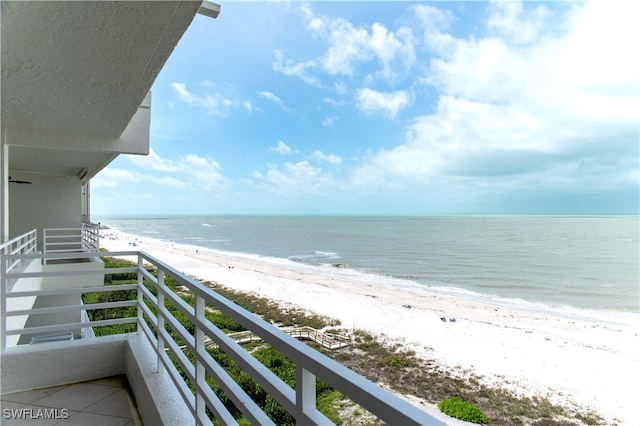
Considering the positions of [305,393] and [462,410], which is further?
[462,410]

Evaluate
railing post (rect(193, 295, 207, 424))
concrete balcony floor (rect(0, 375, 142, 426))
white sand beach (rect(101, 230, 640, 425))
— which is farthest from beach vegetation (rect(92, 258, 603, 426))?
railing post (rect(193, 295, 207, 424))

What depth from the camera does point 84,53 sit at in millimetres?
2363

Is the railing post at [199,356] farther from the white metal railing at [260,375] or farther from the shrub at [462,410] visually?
the shrub at [462,410]

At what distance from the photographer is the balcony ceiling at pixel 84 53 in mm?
1874

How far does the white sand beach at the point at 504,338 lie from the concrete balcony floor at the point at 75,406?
952 cm

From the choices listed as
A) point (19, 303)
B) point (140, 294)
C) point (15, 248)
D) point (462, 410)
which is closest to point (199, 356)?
point (140, 294)

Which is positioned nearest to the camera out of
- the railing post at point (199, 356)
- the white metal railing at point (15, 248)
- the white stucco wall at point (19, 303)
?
the railing post at point (199, 356)

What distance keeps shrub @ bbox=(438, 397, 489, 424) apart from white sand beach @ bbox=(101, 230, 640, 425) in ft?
6.21

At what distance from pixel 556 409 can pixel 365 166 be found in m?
60.0

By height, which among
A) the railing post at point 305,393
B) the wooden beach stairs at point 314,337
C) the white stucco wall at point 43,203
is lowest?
the wooden beach stairs at point 314,337

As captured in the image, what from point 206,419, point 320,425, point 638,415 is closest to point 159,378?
point 206,419

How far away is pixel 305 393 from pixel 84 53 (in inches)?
103

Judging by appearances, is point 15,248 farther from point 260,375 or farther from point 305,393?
point 305,393

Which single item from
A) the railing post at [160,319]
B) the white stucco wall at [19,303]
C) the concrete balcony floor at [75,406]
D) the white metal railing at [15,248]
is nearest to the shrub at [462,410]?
the concrete balcony floor at [75,406]
